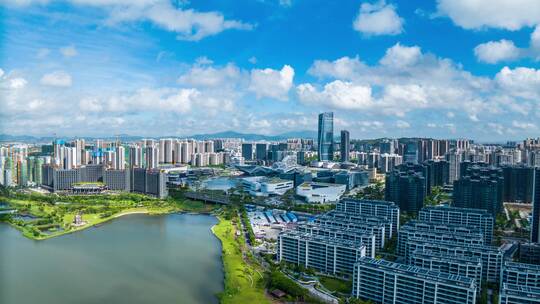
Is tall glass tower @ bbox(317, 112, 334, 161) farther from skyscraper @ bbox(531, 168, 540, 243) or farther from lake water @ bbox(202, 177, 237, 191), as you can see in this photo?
skyscraper @ bbox(531, 168, 540, 243)

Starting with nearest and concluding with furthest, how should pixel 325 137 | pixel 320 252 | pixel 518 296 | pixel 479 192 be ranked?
pixel 518 296, pixel 320 252, pixel 479 192, pixel 325 137

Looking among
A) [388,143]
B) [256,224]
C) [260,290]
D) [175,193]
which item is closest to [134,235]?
[256,224]

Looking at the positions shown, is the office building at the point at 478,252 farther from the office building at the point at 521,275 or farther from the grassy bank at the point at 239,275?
the grassy bank at the point at 239,275

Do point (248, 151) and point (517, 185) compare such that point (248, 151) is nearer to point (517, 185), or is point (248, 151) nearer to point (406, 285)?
point (517, 185)

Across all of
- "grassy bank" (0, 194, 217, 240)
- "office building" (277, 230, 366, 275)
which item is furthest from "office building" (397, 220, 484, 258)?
"grassy bank" (0, 194, 217, 240)

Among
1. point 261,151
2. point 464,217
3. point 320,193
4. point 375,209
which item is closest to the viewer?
point 464,217

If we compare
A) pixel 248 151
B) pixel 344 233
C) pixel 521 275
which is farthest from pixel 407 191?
pixel 248 151

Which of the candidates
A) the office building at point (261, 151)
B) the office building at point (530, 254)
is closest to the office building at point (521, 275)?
the office building at point (530, 254)

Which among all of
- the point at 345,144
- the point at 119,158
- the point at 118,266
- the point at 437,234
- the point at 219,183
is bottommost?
the point at 118,266
